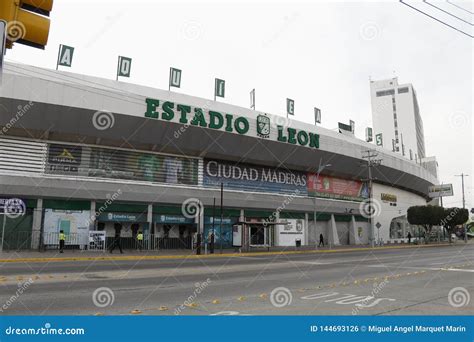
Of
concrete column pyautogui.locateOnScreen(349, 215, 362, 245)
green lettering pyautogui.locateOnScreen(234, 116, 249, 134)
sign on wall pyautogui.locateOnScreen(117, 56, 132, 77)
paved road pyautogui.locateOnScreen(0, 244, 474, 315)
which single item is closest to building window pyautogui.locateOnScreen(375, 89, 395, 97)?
concrete column pyautogui.locateOnScreen(349, 215, 362, 245)

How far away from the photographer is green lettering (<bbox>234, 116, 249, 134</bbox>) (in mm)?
40438

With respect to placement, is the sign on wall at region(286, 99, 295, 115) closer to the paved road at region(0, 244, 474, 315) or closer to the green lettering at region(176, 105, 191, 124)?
the green lettering at region(176, 105, 191, 124)

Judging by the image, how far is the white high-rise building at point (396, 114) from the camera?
16288cm

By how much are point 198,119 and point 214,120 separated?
5.86ft

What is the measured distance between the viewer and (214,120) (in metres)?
38.8
